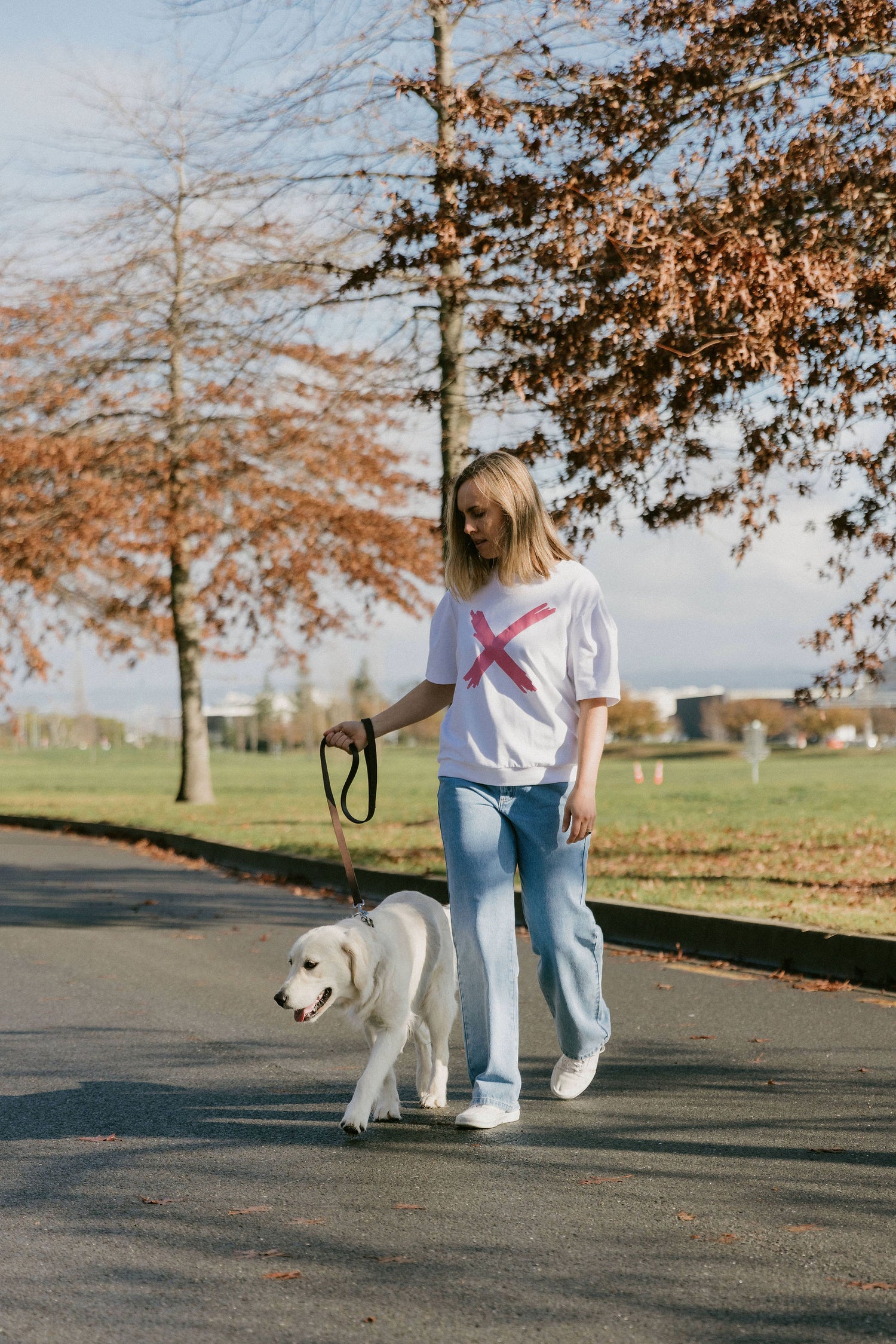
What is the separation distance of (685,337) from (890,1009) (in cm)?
475

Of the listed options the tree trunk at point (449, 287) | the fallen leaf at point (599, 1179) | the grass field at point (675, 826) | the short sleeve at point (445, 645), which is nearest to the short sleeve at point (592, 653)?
the short sleeve at point (445, 645)

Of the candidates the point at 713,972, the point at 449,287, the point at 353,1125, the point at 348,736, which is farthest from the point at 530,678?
the point at 449,287

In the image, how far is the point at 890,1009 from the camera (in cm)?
718

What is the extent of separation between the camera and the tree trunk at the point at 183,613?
21.8m

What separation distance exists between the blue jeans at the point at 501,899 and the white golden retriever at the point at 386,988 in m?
0.21

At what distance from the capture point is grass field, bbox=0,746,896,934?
453 inches

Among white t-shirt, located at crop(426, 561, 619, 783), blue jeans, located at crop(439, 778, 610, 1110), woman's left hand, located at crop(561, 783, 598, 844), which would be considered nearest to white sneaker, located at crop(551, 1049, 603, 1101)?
blue jeans, located at crop(439, 778, 610, 1110)

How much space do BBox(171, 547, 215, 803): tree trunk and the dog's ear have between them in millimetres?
19904

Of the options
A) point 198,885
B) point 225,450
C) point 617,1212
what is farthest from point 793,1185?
point 225,450

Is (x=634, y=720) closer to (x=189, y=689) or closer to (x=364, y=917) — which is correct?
(x=189, y=689)

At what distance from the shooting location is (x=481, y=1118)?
16.2ft

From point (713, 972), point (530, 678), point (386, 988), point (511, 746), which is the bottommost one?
point (713, 972)

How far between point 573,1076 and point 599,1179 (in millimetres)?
1008

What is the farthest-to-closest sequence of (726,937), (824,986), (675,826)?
(675,826) < (726,937) < (824,986)
